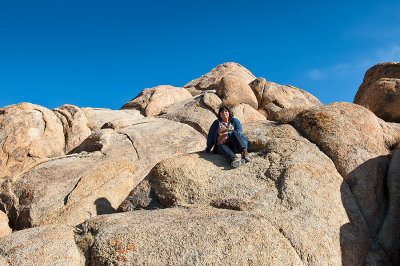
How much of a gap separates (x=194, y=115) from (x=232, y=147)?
8.77m

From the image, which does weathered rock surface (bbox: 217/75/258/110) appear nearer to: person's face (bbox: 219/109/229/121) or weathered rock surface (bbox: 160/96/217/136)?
weathered rock surface (bbox: 160/96/217/136)

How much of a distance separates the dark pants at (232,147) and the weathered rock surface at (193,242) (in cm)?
256

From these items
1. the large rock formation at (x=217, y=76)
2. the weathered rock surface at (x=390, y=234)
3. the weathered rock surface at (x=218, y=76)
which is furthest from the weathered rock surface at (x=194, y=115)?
the weathered rock surface at (x=390, y=234)

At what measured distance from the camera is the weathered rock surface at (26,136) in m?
16.2

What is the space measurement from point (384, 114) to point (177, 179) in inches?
401

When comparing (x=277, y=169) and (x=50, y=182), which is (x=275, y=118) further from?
(x=50, y=182)

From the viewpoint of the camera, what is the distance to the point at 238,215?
268 inches

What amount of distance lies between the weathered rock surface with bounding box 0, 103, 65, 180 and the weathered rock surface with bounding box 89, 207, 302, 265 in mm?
11629

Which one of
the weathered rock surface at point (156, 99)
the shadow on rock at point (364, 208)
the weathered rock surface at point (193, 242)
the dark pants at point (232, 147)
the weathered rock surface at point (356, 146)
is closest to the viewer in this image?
the weathered rock surface at point (193, 242)

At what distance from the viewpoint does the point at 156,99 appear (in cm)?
2258

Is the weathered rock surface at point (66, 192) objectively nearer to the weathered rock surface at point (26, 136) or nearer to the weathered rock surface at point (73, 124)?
the weathered rock surface at point (26, 136)

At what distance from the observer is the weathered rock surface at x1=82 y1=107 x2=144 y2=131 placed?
20847mm

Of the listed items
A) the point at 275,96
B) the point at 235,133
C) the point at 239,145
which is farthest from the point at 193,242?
the point at 275,96

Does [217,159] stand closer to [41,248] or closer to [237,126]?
[237,126]
